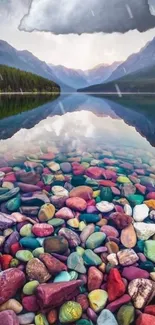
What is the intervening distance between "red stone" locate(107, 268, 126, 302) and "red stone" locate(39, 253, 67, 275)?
0.82ft

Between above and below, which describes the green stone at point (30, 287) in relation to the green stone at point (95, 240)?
below

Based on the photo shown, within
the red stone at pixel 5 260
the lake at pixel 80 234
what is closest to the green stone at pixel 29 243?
the lake at pixel 80 234

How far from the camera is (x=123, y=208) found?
2.30m

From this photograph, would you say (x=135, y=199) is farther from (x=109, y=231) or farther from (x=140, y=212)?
(x=109, y=231)

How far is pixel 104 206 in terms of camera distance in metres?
2.29

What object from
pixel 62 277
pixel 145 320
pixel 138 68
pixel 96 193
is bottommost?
pixel 145 320

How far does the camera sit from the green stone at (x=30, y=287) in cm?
149

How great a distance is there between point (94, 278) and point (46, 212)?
67cm

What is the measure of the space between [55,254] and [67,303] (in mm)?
330

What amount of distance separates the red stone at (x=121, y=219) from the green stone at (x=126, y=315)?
0.65m

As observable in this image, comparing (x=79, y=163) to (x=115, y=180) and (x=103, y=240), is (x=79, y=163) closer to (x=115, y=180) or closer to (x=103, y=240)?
(x=115, y=180)

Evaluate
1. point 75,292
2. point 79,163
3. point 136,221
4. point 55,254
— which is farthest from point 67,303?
point 79,163

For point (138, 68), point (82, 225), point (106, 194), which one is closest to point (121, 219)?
point (82, 225)

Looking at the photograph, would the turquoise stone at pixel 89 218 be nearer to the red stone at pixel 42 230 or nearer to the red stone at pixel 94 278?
the red stone at pixel 42 230
